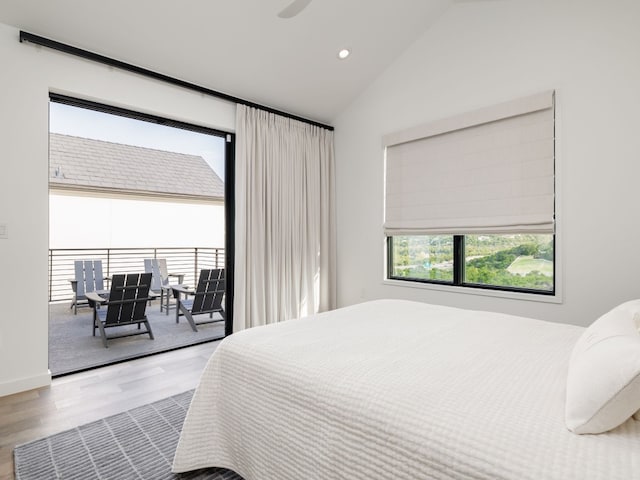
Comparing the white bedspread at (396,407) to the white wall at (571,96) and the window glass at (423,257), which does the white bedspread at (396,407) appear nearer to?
the white wall at (571,96)

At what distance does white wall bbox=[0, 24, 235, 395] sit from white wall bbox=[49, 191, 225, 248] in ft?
3.14

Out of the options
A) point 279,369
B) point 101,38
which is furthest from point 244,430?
point 101,38

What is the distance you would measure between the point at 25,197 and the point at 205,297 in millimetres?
2024

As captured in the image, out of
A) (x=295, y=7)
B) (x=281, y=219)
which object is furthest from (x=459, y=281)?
(x=295, y=7)

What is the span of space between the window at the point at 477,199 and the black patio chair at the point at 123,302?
2611mm

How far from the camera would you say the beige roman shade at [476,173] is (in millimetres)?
2924

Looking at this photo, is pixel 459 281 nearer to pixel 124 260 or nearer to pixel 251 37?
pixel 251 37

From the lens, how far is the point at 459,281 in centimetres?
353

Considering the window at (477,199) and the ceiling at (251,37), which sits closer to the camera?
the ceiling at (251,37)

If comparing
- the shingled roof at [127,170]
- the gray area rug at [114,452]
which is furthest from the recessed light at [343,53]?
the gray area rug at [114,452]

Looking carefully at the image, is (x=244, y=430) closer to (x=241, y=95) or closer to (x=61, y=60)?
(x=61, y=60)

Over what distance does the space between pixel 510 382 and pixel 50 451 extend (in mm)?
2128

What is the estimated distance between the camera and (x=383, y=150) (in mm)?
4039

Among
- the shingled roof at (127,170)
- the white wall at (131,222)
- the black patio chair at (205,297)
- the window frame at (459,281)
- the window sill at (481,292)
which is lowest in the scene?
the black patio chair at (205,297)
